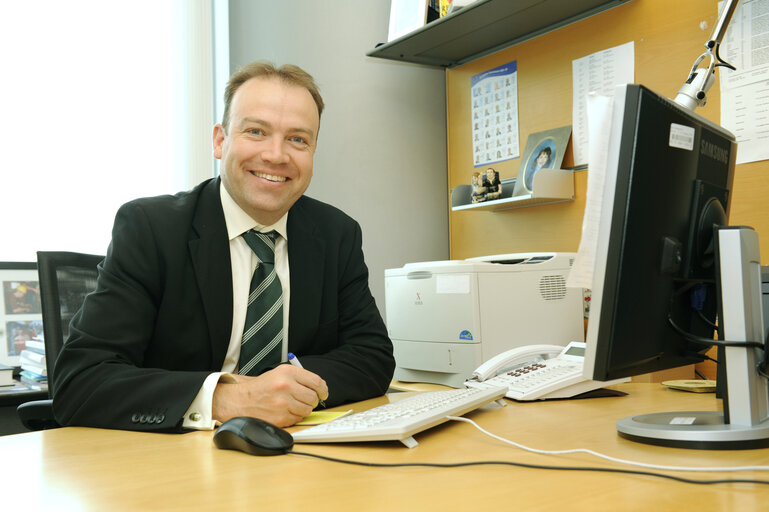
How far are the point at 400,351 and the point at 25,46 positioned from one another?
1666mm

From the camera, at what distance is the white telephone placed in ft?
4.33

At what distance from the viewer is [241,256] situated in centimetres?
154

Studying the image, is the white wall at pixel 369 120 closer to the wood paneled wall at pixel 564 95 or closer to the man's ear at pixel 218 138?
the wood paneled wall at pixel 564 95

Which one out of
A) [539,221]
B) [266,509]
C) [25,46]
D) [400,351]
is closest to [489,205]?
[539,221]

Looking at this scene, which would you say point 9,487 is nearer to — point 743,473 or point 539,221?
point 743,473

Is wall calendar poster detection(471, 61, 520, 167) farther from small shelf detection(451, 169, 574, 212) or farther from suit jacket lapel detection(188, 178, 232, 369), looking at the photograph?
suit jacket lapel detection(188, 178, 232, 369)

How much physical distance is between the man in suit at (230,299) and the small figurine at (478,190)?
928 mm

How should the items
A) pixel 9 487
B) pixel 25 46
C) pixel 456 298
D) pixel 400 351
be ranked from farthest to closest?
pixel 25 46 → pixel 400 351 → pixel 456 298 → pixel 9 487

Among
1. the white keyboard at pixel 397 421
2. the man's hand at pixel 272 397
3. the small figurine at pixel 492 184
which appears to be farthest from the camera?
the small figurine at pixel 492 184

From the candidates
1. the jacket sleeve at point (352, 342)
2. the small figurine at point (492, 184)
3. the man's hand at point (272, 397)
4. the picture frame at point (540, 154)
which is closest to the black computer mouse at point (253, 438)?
the man's hand at point (272, 397)

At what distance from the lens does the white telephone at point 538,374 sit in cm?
132

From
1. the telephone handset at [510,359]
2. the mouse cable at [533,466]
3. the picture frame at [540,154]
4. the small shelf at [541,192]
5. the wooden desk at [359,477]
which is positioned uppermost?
the picture frame at [540,154]

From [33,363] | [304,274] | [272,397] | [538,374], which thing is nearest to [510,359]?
[538,374]

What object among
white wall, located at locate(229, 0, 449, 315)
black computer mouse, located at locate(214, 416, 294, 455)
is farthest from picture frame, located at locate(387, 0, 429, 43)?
black computer mouse, located at locate(214, 416, 294, 455)
